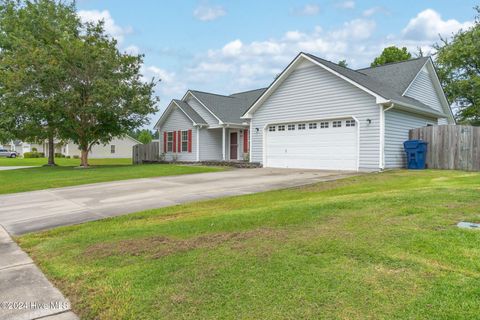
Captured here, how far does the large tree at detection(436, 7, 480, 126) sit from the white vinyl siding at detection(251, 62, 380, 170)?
49.6ft

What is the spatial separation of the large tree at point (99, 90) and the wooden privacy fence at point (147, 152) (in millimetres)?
4153

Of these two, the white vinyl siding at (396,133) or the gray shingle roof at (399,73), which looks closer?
the white vinyl siding at (396,133)

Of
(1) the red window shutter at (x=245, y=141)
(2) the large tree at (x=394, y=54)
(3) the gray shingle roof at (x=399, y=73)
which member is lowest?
(1) the red window shutter at (x=245, y=141)

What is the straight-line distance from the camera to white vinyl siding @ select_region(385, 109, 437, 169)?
1427 centimetres

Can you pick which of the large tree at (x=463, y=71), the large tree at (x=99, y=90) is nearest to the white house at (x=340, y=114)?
the large tree at (x=99, y=90)

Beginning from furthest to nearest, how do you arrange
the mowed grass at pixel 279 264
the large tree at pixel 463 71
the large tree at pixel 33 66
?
1. the large tree at pixel 463 71
2. the large tree at pixel 33 66
3. the mowed grass at pixel 279 264

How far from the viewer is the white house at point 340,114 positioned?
14367mm

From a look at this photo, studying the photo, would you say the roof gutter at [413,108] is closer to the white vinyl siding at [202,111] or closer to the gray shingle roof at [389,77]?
the gray shingle roof at [389,77]

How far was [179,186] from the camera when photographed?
11273 millimetres

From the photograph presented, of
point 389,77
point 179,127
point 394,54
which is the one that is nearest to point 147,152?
point 179,127

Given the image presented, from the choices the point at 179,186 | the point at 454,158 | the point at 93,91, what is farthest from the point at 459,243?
the point at 93,91

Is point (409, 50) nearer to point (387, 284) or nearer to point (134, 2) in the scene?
point (134, 2)

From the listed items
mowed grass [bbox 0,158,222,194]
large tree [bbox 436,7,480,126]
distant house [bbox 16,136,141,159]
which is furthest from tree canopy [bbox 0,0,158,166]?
distant house [bbox 16,136,141,159]

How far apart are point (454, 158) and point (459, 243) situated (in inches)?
475
